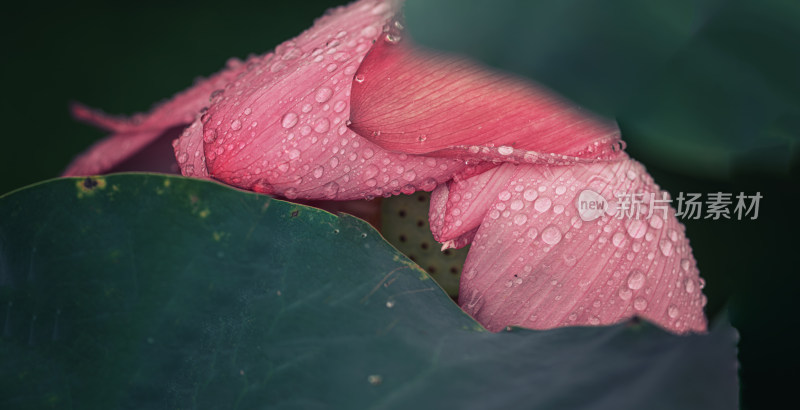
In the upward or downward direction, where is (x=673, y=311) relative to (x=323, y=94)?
downward

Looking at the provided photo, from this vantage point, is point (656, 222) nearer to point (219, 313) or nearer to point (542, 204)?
point (542, 204)

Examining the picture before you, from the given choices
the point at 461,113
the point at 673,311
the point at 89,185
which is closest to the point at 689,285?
the point at 673,311

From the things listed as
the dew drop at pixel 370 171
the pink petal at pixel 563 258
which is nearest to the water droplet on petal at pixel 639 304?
the pink petal at pixel 563 258

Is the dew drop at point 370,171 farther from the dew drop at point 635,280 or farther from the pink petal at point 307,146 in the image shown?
the dew drop at point 635,280

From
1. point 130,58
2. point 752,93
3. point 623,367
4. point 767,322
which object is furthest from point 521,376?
point 130,58

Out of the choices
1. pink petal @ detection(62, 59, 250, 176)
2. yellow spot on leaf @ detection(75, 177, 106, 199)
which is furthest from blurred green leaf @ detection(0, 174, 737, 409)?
pink petal @ detection(62, 59, 250, 176)

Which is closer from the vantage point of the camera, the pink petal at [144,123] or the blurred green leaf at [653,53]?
the blurred green leaf at [653,53]

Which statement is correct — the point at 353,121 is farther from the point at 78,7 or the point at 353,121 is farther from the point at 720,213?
the point at 78,7
